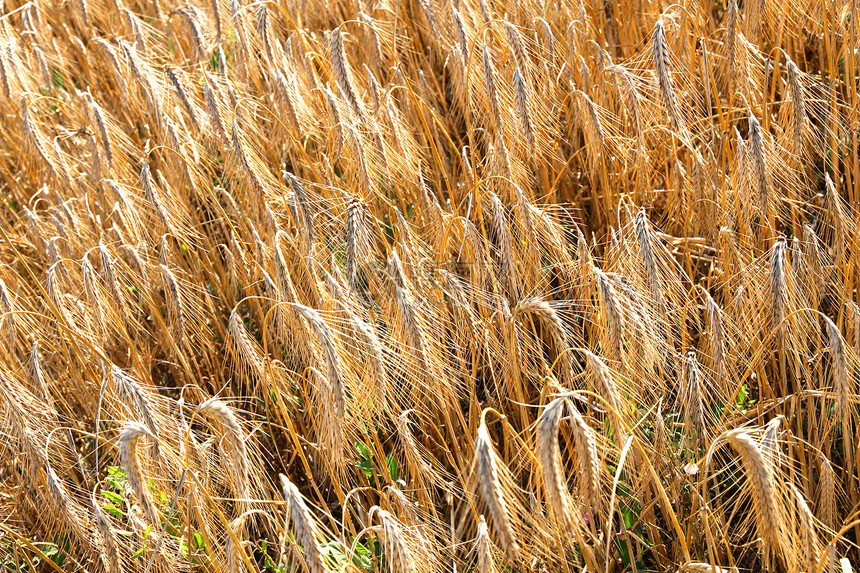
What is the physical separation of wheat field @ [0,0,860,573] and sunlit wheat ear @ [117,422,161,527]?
0.01m

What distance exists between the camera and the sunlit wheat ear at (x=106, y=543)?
52.5 inches

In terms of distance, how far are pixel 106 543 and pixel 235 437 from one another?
1.27ft

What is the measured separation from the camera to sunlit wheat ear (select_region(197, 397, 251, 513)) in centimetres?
119

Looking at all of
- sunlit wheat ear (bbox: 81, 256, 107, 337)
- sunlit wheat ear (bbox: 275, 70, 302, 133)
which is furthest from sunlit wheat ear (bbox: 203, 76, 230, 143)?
sunlit wheat ear (bbox: 81, 256, 107, 337)

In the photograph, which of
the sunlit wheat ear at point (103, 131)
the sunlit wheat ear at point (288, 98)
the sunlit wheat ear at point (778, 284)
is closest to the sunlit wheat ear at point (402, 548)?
the sunlit wheat ear at point (778, 284)

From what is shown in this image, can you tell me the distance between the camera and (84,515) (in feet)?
4.92

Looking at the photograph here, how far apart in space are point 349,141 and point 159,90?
2.40 feet

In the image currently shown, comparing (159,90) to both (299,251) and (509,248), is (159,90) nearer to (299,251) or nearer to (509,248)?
(299,251)

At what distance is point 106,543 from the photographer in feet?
4.45

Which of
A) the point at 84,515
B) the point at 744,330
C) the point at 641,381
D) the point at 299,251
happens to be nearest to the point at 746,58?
the point at 744,330

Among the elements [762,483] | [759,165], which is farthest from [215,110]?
[762,483]

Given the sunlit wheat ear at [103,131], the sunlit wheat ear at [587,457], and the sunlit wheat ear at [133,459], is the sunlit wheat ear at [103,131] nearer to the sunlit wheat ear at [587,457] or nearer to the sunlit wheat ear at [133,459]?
the sunlit wheat ear at [133,459]

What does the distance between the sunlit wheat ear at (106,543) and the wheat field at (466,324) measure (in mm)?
17

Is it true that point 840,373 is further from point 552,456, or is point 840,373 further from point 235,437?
point 235,437
